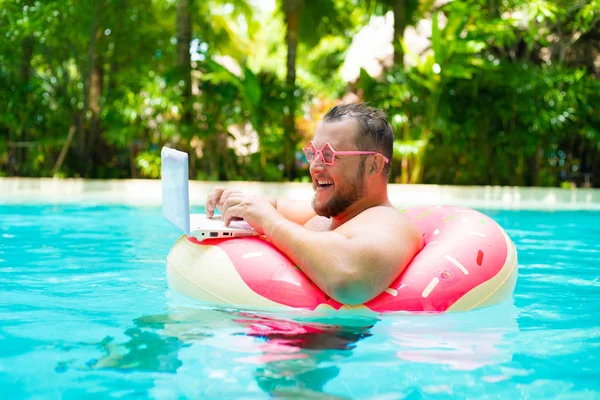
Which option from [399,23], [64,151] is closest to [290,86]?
[399,23]

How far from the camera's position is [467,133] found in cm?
1284

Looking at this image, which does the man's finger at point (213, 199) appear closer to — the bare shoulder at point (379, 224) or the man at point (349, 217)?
the man at point (349, 217)

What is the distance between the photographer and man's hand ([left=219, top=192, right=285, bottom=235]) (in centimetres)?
325

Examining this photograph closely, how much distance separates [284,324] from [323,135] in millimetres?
796

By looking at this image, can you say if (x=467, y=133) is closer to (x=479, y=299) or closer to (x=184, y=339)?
(x=479, y=299)

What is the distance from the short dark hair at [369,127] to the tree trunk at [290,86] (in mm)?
9922

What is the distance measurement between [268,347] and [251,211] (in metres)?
0.72

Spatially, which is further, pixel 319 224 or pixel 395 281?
pixel 319 224

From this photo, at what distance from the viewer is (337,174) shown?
3217mm

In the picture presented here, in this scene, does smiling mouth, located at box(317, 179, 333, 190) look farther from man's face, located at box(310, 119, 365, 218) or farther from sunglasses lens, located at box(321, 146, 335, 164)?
sunglasses lens, located at box(321, 146, 335, 164)

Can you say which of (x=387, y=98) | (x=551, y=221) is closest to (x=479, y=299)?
(x=551, y=221)

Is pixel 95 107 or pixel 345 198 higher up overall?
pixel 95 107

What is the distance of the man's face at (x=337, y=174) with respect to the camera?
3.19 metres

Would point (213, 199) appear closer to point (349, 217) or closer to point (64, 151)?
point (349, 217)
